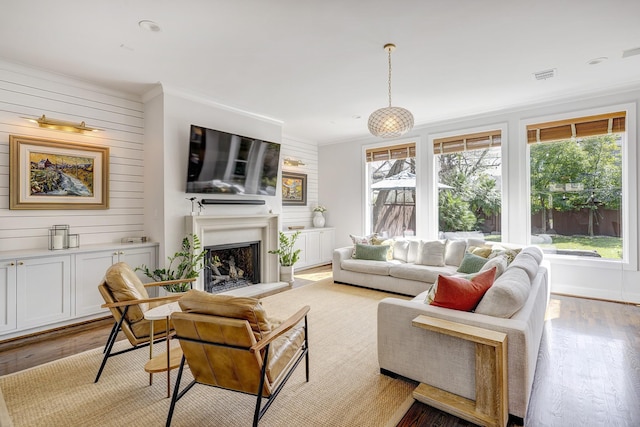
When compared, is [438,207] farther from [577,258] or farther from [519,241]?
[577,258]

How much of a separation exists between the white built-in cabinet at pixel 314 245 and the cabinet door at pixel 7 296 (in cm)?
394

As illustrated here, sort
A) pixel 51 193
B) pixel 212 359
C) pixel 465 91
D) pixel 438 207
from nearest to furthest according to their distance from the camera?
pixel 212 359 < pixel 51 193 < pixel 465 91 < pixel 438 207

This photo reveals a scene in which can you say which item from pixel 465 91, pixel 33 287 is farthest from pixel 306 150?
pixel 33 287

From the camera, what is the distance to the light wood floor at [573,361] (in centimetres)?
201

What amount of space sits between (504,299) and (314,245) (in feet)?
16.2

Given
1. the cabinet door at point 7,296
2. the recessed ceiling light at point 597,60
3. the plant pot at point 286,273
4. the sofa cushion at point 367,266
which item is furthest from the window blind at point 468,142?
the cabinet door at point 7,296

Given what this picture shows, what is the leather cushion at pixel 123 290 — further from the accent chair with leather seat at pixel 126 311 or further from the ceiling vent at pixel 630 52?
the ceiling vent at pixel 630 52

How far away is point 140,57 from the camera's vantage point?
10.8 ft

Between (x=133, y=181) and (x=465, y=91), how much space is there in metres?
4.82

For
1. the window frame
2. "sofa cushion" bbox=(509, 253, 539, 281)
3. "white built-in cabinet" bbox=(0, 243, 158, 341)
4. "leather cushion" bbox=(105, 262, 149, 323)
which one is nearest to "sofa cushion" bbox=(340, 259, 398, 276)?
"sofa cushion" bbox=(509, 253, 539, 281)

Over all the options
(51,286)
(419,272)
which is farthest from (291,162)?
(51,286)

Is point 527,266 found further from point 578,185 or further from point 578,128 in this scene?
point 578,128

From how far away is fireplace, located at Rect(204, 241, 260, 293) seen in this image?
4719 mm

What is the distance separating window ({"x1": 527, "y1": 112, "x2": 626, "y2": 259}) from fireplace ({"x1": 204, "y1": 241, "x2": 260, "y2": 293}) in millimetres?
4577
